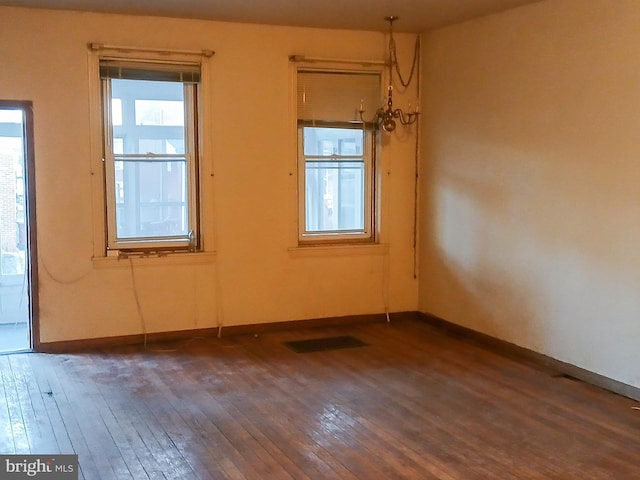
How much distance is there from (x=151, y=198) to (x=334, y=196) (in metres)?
1.60

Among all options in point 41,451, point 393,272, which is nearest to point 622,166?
point 393,272

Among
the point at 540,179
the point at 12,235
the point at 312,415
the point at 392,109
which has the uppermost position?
the point at 392,109

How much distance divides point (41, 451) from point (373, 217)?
3.65 m

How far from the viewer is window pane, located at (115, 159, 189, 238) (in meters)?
5.53

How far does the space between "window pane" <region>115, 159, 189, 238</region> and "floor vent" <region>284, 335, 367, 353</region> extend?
1287 millimetres

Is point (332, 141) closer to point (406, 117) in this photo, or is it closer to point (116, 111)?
point (406, 117)

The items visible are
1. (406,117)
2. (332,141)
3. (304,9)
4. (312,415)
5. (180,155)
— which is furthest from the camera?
(406,117)

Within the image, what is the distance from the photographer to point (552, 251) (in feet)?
16.0

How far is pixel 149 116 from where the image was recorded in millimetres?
5551

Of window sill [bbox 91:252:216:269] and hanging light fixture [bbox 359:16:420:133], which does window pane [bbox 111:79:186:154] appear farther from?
hanging light fixture [bbox 359:16:420:133]

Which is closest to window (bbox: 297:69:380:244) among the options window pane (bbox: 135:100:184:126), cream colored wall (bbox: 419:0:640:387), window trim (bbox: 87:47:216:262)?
cream colored wall (bbox: 419:0:640:387)

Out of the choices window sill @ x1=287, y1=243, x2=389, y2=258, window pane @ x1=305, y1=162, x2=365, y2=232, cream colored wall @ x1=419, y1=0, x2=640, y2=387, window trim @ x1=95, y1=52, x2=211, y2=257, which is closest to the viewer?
cream colored wall @ x1=419, y1=0, x2=640, y2=387

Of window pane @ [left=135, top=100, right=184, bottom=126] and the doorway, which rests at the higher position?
window pane @ [left=135, top=100, right=184, bottom=126]

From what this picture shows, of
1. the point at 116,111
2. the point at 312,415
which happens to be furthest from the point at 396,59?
the point at 312,415
